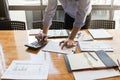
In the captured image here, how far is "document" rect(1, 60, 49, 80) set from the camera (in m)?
1.05

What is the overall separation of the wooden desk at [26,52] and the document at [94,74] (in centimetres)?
4

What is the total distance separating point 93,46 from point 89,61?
0.29m

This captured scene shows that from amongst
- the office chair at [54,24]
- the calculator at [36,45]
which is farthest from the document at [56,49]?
the office chair at [54,24]

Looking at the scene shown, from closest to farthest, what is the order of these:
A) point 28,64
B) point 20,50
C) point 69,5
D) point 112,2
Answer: point 28,64
point 20,50
point 69,5
point 112,2

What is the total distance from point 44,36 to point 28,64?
0.49 metres

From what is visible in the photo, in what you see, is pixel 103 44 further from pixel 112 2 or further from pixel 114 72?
pixel 112 2

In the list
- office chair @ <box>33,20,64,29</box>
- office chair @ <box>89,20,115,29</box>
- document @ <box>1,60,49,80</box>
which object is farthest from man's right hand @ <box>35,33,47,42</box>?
office chair @ <box>89,20,115,29</box>

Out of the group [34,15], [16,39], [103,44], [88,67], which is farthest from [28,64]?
[34,15]

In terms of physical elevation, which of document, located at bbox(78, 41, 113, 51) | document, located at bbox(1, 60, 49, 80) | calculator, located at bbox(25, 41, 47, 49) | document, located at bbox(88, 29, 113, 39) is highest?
document, located at bbox(88, 29, 113, 39)

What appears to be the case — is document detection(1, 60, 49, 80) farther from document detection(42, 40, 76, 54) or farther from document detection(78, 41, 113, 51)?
document detection(78, 41, 113, 51)

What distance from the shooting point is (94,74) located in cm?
107

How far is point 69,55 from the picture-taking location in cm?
131

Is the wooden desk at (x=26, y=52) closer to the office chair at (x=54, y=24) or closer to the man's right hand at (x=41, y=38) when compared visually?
the man's right hand at (x=41, y=38)

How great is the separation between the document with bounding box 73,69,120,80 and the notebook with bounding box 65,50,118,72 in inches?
1.1
